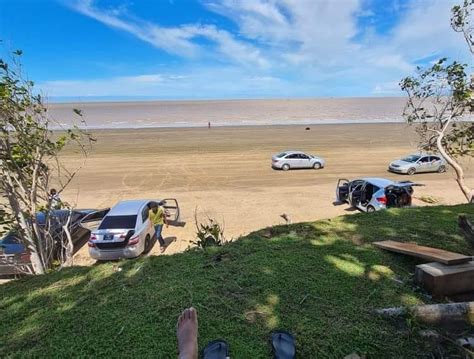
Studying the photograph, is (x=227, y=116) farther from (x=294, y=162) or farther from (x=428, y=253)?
(x=428, y=253)

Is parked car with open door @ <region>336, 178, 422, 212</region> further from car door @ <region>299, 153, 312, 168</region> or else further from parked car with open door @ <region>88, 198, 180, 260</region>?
car door @ <region>299, 153, 312, 168</region>

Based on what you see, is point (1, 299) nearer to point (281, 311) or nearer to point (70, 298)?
point (70, 298)

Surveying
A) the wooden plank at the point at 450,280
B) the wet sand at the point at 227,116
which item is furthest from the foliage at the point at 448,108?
the wet sand at the point at 227,116

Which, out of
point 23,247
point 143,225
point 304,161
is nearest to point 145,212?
point 143,225

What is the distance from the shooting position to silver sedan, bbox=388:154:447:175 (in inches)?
794

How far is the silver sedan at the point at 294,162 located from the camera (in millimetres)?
21484

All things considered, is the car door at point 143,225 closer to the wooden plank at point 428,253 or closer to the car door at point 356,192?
the wooden plank at point 428,253

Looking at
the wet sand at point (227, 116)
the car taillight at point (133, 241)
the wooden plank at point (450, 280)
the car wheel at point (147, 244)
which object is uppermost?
the wet sand at point (227, 116)

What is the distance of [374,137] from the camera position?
124 ft

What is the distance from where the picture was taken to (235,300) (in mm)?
3527

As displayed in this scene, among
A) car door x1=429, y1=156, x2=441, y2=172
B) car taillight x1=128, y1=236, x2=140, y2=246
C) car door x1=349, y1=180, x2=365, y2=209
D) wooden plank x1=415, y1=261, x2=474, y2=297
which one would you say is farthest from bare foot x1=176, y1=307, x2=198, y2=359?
car door x1=429, y1=156, x2=441, y2=172

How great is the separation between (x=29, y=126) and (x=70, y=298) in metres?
4.20

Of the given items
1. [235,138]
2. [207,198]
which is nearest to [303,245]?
[207,198]

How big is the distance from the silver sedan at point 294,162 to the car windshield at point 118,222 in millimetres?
13623
